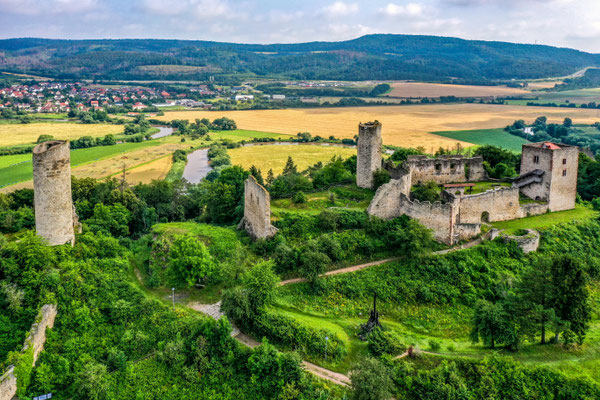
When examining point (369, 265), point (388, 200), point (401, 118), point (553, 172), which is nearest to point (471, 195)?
point (388, 200)

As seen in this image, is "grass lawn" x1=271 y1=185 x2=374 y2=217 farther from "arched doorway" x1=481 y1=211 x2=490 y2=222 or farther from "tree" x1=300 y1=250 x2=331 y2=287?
"arched doorway" x1=481 y1=211 x2=490 y2=222

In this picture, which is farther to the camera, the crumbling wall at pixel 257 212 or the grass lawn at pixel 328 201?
the grass lawn at pixel 328 201

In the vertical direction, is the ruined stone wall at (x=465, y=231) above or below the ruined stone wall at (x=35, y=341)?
above

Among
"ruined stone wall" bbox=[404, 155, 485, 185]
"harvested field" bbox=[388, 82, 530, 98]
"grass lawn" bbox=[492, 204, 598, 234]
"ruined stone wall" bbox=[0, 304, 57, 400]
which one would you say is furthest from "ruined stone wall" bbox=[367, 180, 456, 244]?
"harvested field" bbox=[388, 82, 530, 98]

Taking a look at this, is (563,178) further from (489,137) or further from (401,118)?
(401,118)

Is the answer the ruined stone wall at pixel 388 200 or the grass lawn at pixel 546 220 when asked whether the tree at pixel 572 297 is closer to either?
the grass lawn at pixel 546 220

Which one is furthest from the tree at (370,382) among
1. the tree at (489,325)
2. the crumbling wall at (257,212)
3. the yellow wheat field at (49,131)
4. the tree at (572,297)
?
the yellow wheat field at (49,131)

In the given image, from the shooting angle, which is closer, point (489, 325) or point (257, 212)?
point (489, 325)
